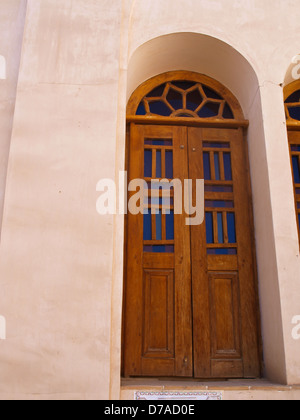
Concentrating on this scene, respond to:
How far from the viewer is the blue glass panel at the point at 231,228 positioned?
14.4ft

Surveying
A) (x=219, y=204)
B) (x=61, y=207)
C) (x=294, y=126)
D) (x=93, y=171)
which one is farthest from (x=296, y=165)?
(x=61, y=207)

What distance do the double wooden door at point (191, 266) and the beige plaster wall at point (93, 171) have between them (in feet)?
0.66

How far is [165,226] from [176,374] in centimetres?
141

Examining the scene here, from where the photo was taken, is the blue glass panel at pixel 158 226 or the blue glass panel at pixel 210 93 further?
the blue glass panel at pixel 210 93

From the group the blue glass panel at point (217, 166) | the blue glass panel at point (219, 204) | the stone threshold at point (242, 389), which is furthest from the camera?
the blue glass panel at point (217, 166)

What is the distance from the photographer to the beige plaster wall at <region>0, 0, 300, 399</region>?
128 inches

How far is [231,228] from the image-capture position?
4.42 m

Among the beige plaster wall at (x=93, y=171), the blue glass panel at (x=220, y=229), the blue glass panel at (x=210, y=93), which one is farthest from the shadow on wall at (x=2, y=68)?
the blue glass panel at (x=220, y=229)

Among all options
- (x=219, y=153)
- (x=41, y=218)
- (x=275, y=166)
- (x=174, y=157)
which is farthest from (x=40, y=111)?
(x=275, y=166)

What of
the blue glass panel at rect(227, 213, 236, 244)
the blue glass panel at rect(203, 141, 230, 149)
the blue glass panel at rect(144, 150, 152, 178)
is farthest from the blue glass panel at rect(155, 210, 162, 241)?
the blue glass panel at rect(203, 141, 230, 149)

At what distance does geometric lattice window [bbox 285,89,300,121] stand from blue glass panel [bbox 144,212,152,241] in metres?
1.98

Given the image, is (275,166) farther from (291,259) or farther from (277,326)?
(277,326)

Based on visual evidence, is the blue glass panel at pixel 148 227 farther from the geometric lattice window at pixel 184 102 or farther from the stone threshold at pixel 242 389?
the stone threshold at pixel 242 389

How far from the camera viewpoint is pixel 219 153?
464cm
